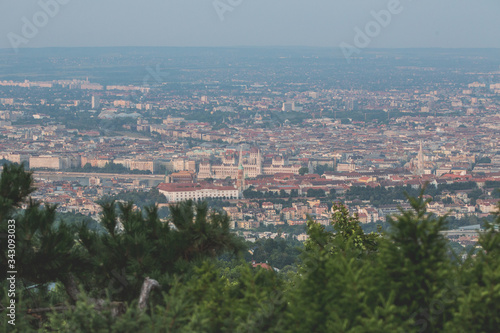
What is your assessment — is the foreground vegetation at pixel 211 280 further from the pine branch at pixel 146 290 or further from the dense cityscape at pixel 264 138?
the dense cityscape at pixel 264 138

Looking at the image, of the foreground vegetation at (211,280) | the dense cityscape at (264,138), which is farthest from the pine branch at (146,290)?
the dense cityscape at (264,138)

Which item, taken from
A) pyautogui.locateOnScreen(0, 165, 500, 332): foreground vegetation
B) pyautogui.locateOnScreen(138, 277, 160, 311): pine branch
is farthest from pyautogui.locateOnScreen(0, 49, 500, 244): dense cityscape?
pyautogui.locateOnScreen(138, 277, 160, 311): pine branch

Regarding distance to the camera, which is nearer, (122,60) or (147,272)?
(147,272)

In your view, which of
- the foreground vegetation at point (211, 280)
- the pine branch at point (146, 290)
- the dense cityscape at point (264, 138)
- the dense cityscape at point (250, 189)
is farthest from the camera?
the dense cityscape at point (264, 138)

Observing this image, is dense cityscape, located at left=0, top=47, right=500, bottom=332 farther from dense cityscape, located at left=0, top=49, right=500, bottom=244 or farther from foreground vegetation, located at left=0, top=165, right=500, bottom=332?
dense cityscape, located at left=0, top=49, right=500, bottom=244

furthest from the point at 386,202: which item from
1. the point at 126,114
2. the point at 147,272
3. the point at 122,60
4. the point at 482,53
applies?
the point at 482,53

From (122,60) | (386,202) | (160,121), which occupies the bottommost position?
(386,202)

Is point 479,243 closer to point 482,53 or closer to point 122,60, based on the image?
point 122,60

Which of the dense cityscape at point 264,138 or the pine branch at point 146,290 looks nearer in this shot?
the pine branch at point 146,290

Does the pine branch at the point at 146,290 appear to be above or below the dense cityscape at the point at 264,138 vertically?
below
